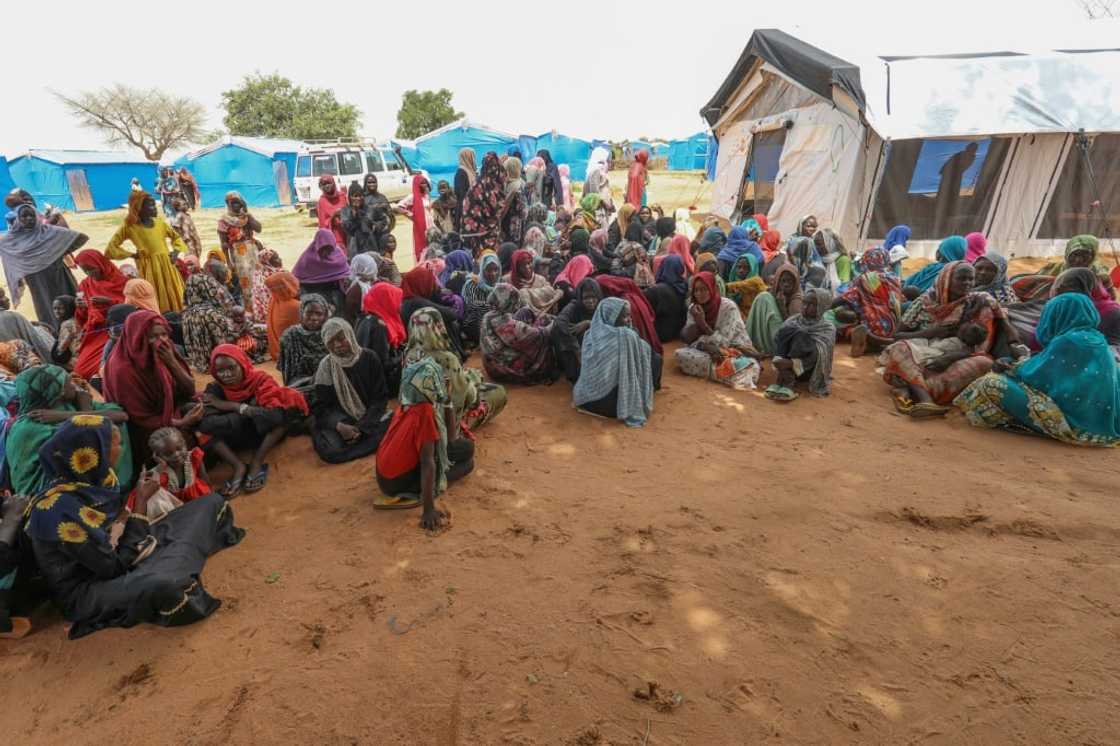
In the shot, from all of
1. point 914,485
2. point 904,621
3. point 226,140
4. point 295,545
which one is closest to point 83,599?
point 295,545

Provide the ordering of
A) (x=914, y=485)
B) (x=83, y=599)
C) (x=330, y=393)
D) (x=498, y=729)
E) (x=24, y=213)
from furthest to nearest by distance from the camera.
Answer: (x=24, y=213) → (x=330, y=393) → (x=914, y=485) → (x=83, y=599) → (x=498, y=729)

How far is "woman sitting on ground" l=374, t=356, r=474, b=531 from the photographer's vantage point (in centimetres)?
325

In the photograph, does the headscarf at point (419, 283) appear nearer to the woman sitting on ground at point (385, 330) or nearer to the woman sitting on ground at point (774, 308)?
the woman sitting on ground at point (385, 330)

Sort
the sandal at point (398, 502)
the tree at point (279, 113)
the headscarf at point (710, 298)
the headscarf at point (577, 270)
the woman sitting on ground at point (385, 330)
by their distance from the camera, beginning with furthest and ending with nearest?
the tree at point (279, 113), the headscarf at point (577, 270), the headscarf at point (710, 298), the woman sitting on ground at point (385, 330), the sandal at point (398, 502)

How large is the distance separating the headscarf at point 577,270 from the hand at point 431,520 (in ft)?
12.5

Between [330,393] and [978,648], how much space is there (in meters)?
4.04

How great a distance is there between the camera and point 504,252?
24.2 feet

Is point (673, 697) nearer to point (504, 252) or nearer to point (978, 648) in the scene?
point (978, 648)

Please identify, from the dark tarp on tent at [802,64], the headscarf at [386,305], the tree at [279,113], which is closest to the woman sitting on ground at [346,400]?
the headscarf at [386,305]

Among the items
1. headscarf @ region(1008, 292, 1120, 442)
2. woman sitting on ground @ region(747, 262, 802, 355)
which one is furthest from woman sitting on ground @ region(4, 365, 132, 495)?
headscarf @ region(1008, 292, 1120, 442)

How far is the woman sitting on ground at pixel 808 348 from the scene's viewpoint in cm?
506

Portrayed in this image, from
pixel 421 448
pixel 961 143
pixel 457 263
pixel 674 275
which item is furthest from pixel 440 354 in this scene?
pixel 961 143

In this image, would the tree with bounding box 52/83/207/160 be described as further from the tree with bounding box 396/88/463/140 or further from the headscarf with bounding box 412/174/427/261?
the headscarf with bounding box 412/174/427/261

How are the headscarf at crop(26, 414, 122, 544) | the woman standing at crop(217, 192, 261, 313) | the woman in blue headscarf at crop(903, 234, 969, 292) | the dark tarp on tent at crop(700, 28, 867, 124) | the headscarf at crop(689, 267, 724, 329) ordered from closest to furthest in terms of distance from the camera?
1. the headscarf at crop(26, 414, 122, 544)
2. the headscarf at crop(689, 267, 724, 329)
3. the woman in blue headscarf at crop(903, 234, 969, 292)
4. the woman standing at crop(217, 192, 261, 313)
5. the dark tarp on tent at crop(700, 28, 867, 124)
